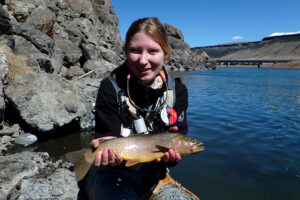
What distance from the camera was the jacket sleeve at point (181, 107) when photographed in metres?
3.23

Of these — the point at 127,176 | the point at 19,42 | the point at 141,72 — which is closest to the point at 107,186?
the point at 127,176

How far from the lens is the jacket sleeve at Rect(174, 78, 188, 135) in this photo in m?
3.23

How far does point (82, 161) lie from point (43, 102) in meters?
4.63

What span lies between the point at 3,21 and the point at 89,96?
4426mm

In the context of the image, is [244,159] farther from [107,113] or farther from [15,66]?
[15,66]

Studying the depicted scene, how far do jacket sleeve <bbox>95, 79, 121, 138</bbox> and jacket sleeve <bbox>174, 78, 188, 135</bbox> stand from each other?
0.94 metres

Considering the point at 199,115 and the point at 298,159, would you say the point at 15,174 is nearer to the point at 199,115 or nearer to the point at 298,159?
the point at 298,159

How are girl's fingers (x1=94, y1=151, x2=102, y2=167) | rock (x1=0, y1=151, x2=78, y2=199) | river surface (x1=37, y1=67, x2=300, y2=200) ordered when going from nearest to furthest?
girl's fingers (x1=94, y1=151, x2=102, y2=167), rock (x1=0, y1=151, x2=78, y2=199), river surface (x1=37, y1=67, x2=300, y2=200)

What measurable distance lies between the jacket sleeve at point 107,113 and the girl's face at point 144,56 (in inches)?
18.2

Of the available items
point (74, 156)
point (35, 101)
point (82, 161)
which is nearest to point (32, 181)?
point (74, 156)

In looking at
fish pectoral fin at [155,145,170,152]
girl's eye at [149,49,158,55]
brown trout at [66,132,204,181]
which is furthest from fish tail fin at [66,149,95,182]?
girl's eye at [149,49,158,55]

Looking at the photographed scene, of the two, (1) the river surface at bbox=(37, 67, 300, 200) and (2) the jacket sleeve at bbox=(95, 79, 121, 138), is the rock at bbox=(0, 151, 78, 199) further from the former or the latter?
(1) the river surface at bbox=(37, 67, 300, 200)

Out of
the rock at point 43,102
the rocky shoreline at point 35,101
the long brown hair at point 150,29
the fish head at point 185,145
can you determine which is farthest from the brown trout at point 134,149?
the rock at point 43,102

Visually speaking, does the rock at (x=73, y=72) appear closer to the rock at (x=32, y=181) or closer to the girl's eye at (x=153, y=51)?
the rock at (x=32, y=181)
